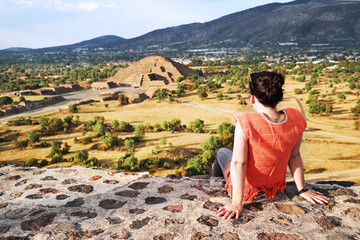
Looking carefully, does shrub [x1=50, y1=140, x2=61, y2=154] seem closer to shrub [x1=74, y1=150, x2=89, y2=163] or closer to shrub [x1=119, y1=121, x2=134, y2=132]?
shrub [x1=74, y1=150, x2=89, y2=163]

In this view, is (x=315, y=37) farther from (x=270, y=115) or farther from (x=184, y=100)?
(x=270, y=115)

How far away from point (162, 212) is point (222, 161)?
139 centimetres

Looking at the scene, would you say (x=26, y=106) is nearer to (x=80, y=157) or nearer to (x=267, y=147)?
(x=80, y=157)

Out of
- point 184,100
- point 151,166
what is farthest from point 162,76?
point 151,166

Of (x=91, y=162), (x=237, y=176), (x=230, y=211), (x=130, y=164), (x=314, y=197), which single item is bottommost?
(x=91, y=162)

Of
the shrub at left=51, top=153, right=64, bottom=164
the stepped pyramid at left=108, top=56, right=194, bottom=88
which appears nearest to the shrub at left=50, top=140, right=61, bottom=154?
the shrub at left=51, top=153, right=64, bottom=164

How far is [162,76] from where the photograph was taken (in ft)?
223

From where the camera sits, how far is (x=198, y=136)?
2148cm

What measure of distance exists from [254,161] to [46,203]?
3.18 meters

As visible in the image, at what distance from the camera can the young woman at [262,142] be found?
297 centimetres

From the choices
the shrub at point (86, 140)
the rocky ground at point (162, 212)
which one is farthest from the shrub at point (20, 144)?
the rocky ground at point (162, 212)

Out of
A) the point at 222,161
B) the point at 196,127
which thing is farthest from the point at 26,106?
the point at 222,161

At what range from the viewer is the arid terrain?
15336 mm

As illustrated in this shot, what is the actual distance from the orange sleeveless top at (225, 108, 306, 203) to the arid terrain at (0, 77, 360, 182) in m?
11.5
